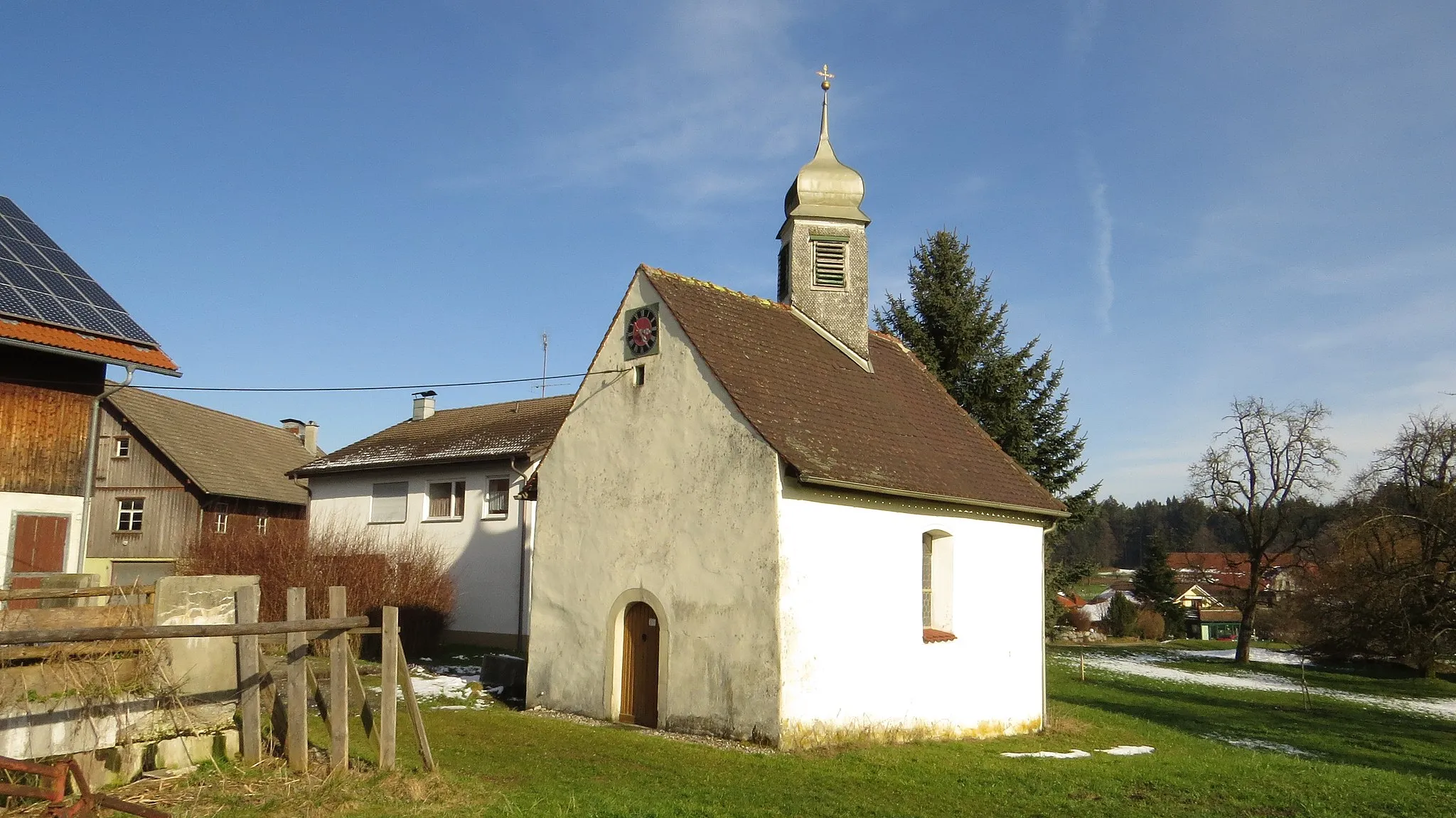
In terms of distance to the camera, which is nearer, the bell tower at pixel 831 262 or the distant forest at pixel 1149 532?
the bell tower at pixel 831 262

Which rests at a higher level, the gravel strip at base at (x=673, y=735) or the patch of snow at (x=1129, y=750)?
the gravel strip at base at (x=673, y=735)

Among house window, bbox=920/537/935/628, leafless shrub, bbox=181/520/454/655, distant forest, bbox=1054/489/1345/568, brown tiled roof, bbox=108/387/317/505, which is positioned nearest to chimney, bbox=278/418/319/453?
brown tiled roof, bbox=108/387/317/505

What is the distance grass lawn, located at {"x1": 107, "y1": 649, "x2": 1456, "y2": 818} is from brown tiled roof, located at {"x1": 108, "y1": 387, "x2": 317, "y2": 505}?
21663 mm

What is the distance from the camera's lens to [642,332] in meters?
16.8

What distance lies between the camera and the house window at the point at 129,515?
33.6 metres

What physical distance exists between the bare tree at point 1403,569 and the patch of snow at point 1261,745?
3280mm

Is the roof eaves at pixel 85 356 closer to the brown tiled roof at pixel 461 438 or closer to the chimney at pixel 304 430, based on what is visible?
the brown tiled roof at pixel 461 438

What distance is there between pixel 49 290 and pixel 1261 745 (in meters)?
21.3

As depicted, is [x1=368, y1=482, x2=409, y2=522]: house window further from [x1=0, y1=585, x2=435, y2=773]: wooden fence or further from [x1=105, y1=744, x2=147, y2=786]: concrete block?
[x1=105, y1=744, x2=147, y2=786]: concrete block

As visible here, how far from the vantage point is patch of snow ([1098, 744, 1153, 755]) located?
15.9 m

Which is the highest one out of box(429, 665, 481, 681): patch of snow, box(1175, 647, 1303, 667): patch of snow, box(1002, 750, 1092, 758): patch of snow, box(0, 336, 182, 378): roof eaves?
box(0, 336, 182, 378): roof eaves

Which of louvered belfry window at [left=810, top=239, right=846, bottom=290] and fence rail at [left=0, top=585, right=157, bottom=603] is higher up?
louvered belfry window at [left=810, top=239, right=846, bottom=290]

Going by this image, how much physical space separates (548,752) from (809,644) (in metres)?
3.90

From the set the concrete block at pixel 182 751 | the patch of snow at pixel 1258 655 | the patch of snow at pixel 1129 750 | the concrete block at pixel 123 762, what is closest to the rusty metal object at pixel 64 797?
the concrete block at pixel 123 762
